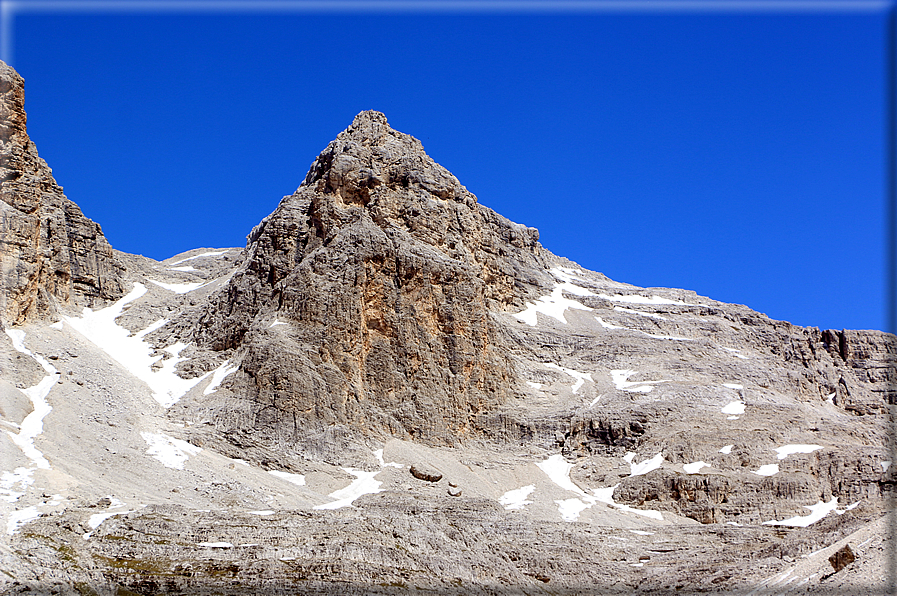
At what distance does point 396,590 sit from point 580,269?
11330 cm

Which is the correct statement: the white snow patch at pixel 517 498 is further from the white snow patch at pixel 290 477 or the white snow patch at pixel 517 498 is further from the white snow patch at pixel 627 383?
the white snow patch at pixel 627 383

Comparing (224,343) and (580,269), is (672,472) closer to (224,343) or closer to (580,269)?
(224,343)

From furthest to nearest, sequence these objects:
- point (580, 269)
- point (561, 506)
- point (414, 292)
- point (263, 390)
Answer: point (580, 269) → point (414, 292) → point (263, 390) → point (561, 506)


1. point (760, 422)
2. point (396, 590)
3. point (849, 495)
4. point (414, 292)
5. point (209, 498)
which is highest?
point (414, 292)

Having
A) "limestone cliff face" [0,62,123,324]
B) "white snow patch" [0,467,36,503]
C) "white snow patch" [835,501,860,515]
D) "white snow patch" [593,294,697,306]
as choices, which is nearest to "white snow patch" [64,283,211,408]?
"limestone cliff face" [0,62,123,324]

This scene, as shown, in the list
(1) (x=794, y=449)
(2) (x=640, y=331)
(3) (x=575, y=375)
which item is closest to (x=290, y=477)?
(3) (x=575, y=375)

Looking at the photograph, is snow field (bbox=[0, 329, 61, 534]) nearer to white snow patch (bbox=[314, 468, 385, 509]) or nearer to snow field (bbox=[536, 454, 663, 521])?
white snow patch (bbox=[314, 468, 385, 509])

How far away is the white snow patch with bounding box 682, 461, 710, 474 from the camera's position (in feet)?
319

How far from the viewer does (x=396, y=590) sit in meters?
64.6

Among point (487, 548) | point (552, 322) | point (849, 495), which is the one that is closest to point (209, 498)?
point (487, 548)

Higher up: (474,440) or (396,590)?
(474,440)

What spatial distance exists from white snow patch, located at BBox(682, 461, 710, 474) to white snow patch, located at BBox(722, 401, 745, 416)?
1305 cm

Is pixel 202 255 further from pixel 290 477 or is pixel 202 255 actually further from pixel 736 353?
pixel 290 477

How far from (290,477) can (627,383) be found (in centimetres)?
4449
